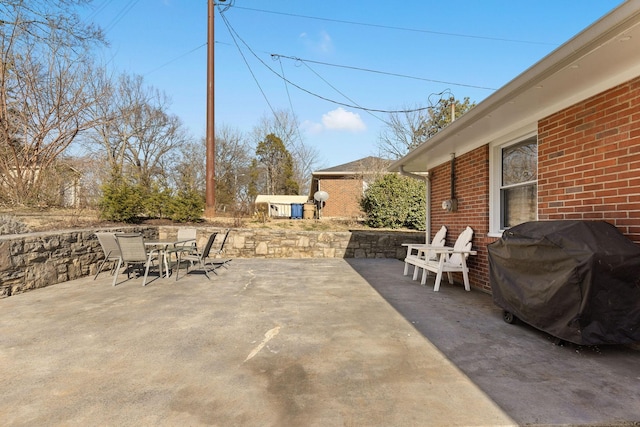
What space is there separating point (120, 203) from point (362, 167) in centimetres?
1280

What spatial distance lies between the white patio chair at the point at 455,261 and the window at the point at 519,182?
0.61 m

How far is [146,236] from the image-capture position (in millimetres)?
→ 8492

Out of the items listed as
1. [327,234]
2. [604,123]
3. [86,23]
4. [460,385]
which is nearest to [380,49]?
[327,234]

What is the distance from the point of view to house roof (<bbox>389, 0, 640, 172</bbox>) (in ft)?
7.16

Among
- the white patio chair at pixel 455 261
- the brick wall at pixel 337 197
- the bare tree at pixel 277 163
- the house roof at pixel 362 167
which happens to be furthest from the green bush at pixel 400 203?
the bare tree at pixel 277 163

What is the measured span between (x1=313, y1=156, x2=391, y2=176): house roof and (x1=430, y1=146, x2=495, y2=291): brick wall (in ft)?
33.2

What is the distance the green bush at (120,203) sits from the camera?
8289mm

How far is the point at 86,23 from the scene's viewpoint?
28.2 ft

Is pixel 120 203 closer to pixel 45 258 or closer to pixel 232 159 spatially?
pixel 45 258

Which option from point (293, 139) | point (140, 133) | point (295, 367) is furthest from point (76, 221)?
point (293, 139)

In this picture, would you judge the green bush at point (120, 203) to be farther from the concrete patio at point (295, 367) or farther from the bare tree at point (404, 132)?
the bare tree at point (404, 132)

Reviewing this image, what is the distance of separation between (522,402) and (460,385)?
0.36 metres

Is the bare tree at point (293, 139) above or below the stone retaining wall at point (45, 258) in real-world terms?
above

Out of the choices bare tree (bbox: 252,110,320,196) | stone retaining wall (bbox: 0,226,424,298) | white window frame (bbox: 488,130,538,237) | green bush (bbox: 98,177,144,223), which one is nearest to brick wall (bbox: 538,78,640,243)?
white window frame (bbox: 488,130,538,237)
